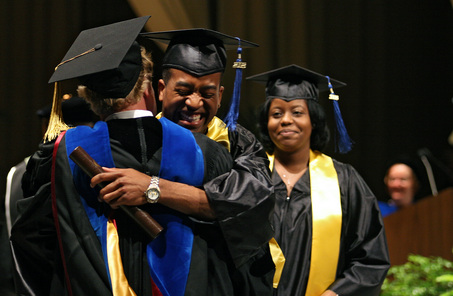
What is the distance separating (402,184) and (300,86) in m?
2.80

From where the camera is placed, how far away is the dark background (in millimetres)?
5699

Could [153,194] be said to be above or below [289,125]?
below

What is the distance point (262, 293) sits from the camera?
2.17 metres

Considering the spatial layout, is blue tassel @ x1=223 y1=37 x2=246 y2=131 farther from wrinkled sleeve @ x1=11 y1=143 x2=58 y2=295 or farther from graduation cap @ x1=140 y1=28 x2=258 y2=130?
wrinkled sleeve @ x1=11 y1=143 x2=58 y2=295

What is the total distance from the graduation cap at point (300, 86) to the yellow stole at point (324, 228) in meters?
0.23

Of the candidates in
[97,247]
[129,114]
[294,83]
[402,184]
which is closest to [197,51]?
[129,114]

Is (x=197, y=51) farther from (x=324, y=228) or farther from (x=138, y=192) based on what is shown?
(x=324, y=228)

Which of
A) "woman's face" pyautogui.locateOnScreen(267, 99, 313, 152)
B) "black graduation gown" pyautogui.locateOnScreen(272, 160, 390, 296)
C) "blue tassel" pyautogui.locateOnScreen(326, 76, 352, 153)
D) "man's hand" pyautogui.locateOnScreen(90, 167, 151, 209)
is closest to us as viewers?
"man's hand" pyautogui.locateOnScreen(90, 167, 151, 209)

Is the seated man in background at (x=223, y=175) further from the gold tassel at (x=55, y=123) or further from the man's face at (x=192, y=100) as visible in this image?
the gold tassel at (x=55, y=123)

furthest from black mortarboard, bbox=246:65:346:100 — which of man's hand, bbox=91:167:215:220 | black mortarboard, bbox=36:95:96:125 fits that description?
man's hand, bbox=91:167:215:220

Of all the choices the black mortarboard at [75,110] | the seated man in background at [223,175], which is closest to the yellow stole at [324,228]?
the seated man in background at [223,175]

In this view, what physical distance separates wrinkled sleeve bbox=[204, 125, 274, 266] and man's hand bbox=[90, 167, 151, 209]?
0.22 meters

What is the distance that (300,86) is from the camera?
324 centimetres

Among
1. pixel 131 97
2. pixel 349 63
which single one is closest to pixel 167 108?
pixel 131 97
